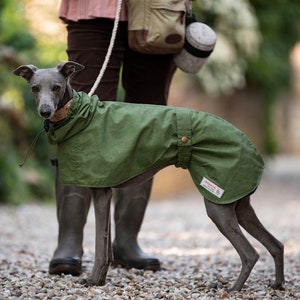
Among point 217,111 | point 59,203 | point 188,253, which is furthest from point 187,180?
point 59,203

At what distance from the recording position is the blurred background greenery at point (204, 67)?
9.88 meters

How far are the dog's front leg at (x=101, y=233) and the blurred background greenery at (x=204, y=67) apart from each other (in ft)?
18.7

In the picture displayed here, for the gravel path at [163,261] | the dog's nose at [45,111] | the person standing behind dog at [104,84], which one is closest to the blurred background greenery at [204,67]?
the gravel path at [163,261]

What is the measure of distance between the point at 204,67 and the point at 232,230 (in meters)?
9.14

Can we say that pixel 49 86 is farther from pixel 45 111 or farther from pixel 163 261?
pixel 163 261

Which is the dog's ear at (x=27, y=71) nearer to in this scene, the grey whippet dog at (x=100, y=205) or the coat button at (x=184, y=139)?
the grey whippet dog at (x=100, y=205)

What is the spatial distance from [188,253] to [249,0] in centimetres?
909

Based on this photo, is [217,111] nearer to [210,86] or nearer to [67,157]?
[210,86]

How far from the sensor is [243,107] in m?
15.6

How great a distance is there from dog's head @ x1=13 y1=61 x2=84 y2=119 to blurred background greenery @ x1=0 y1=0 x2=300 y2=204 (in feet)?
18.2

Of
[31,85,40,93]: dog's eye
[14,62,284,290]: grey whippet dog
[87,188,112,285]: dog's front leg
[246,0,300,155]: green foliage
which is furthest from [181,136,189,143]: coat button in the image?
[246,0,300,155]: green foliage

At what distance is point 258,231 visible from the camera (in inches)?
155

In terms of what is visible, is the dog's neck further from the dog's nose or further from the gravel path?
the gravel path

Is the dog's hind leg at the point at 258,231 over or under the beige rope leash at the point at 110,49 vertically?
under
